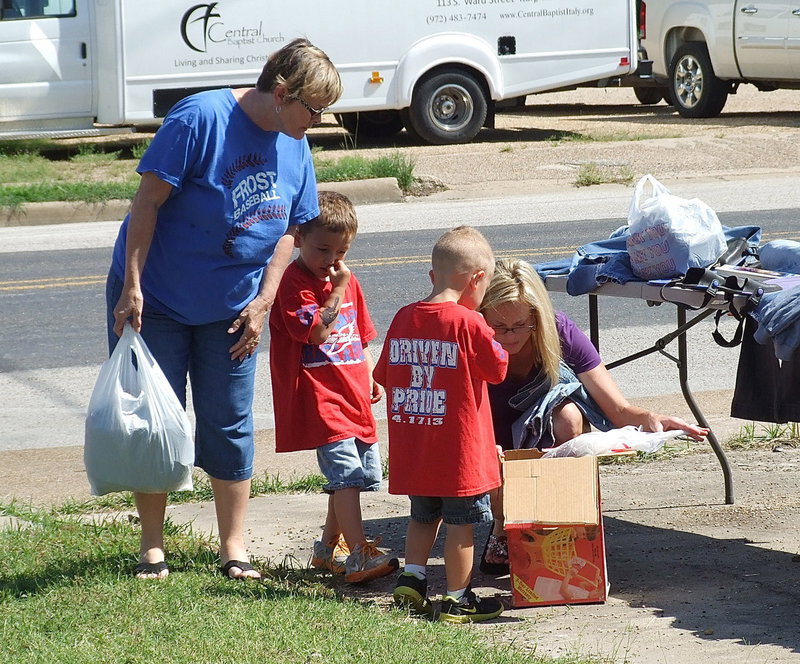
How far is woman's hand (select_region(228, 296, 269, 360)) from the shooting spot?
3.98m

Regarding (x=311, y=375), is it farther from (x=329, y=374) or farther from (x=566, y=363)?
(x=566, y=363)

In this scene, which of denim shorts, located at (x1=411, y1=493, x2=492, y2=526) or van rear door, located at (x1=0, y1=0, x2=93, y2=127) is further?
van rear door, located at (x1=0, y1=0, x2=93, y2=127)

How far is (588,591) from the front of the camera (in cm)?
393

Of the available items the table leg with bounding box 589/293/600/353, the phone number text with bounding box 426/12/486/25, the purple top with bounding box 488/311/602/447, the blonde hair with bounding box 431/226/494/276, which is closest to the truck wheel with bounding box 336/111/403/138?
the phone number text with bounding box 426/12/486/25

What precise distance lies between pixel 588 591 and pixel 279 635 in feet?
3.45

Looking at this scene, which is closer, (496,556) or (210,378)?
(210,378)

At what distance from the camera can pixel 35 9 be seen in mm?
14188

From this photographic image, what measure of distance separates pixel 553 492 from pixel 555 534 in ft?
0.43

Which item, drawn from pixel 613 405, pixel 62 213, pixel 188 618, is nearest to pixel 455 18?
pixel 62 213

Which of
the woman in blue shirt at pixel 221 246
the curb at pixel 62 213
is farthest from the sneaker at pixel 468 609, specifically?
the curb at pixel 62 213

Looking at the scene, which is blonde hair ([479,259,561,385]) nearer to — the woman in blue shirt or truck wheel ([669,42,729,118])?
the woman in blue shirt

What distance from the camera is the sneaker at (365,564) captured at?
4113mm

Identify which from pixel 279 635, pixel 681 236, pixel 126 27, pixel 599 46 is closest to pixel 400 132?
pixel 599 46

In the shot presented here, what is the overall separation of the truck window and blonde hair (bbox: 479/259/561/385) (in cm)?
1138
